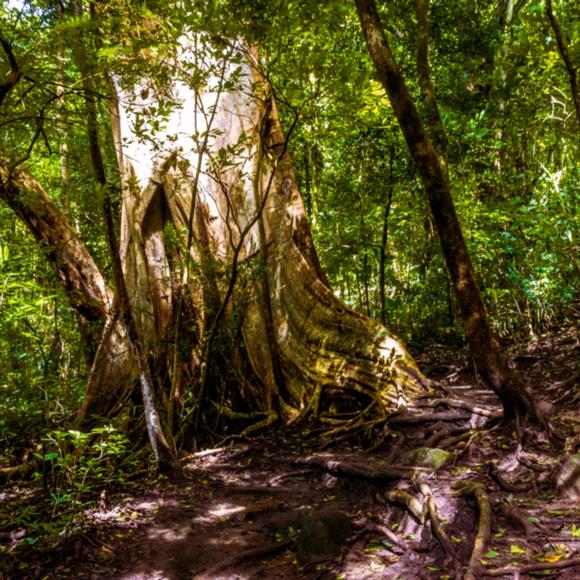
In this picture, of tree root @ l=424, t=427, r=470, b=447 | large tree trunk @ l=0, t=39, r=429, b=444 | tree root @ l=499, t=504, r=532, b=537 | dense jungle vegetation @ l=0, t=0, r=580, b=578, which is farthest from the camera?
large tree trunk @ l=0, t=39, r=429, b=444

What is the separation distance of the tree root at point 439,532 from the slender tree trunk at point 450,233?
1.20m

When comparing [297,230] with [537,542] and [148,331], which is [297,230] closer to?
[148,331]

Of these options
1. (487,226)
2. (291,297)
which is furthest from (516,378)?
(487,226)

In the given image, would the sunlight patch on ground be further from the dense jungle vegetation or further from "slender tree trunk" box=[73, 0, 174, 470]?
"slender tree trunk" box=[73, 0, 174, 470]

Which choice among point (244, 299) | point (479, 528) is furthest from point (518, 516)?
point (244, 299)

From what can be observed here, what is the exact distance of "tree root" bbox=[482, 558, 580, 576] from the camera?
2.33m

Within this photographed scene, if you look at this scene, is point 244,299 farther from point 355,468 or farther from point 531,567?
point 531,567

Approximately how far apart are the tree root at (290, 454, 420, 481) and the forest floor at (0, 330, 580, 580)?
14 millimetres

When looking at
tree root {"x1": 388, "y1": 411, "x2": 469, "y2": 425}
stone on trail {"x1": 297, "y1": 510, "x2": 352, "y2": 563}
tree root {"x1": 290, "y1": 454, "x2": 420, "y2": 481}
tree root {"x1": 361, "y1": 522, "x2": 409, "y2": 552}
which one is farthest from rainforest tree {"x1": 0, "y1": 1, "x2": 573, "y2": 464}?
stone on trail {"x1": 297, "y1": 510, "x2": 352, "y2": 563}

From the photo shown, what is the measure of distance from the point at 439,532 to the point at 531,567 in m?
0.60

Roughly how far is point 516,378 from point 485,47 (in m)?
7.35

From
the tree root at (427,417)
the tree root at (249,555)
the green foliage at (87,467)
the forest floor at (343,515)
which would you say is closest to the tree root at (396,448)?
the forest floor at (343,515)

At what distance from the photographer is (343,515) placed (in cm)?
338

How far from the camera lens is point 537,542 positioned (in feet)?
8.74
